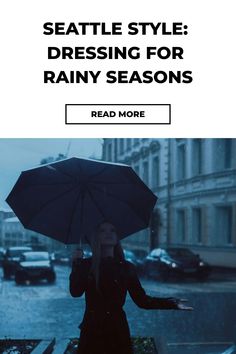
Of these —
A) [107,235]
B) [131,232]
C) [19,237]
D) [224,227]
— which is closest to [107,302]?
[107,235]

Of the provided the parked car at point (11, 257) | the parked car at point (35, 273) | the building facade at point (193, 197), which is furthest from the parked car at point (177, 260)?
the parked car at point (35, 273)

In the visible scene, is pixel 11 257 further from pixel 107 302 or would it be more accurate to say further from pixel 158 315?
pixel 107 302

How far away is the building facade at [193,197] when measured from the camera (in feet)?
17.5

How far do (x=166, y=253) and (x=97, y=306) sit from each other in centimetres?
369

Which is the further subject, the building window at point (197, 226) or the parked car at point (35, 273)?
the parked car at point (35, 273)

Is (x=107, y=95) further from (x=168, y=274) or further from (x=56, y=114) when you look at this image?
(x=168, y=274)

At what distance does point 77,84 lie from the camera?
385 centimetres

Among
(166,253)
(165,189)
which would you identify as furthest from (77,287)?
(166,253)

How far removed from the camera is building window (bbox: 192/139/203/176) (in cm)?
516

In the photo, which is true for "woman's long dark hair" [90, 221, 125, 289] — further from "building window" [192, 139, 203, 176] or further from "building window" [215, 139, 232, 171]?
"building window" [192, 139, 203, 176]

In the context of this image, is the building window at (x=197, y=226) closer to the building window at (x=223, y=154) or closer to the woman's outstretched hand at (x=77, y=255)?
the building window at (x=223, y=154)

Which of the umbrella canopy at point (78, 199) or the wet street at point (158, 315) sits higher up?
the umbrella canopy at point (78, 199)

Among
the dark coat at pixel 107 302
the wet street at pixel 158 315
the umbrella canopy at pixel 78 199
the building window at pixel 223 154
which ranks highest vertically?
the building window at pixel 223 154

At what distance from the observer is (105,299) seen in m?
2.74
